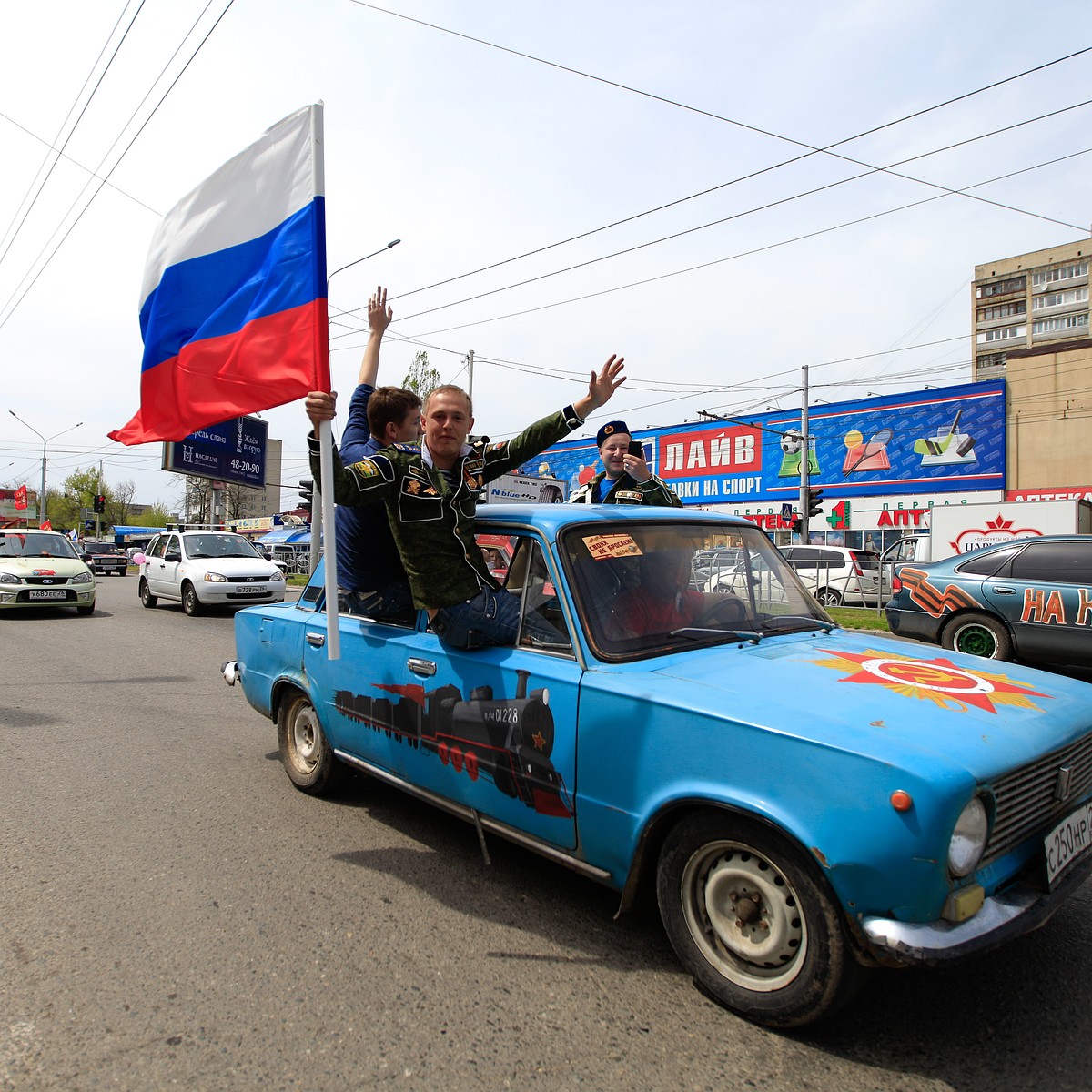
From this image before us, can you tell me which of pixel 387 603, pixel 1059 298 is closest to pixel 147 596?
pixel 387 603

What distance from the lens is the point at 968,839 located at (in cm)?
204

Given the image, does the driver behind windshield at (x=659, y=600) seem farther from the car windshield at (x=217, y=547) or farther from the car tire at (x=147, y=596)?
the car tire at (x=147, y=596)

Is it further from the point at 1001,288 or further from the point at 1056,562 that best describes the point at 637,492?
the point at 1001,288

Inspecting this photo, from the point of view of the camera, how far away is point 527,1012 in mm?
2434

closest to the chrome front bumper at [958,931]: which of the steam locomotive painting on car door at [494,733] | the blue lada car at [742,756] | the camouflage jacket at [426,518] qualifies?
the blue lada car at [742,756]

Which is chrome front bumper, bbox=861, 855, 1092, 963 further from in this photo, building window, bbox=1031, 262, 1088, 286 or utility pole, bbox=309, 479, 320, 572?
building window, bbox=1031, 262, 1088, 286

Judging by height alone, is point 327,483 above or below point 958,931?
above

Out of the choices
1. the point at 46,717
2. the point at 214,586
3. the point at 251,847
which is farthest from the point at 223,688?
the point at 214,586

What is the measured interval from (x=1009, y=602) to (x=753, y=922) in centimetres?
822

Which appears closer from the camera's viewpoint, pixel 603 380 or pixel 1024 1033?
pixel 1024 1033

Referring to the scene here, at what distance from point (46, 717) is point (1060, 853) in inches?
275

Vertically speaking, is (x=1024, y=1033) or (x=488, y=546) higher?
(x=488, y=546)

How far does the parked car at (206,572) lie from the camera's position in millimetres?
15008

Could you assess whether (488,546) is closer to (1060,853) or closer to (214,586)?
(1060,853)
